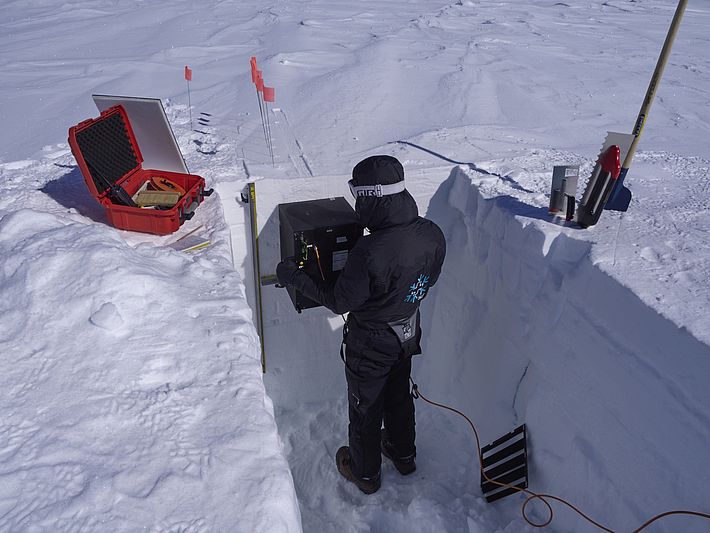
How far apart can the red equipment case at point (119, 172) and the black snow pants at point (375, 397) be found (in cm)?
128

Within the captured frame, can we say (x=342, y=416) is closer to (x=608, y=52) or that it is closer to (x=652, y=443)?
(x=652, y=443)

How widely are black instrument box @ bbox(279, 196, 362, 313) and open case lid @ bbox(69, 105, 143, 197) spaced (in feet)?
3.38

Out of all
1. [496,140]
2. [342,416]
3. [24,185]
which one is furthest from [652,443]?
[24,185]

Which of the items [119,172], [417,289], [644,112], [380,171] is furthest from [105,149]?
[644,112]

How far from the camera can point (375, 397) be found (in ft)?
9.41

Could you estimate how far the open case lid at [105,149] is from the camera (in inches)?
103

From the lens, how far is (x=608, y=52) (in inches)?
279

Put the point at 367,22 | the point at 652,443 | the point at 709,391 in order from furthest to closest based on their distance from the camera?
1. the point at 367,22
2. the point at 652,443
3. the point at 709,391

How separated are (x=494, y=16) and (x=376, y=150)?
20.2ft

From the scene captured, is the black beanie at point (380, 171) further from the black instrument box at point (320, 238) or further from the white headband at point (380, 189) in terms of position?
the black instrument box at point (320, 238)

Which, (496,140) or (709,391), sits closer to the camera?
(709,391)

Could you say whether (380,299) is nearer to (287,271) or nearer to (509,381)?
(287,271)

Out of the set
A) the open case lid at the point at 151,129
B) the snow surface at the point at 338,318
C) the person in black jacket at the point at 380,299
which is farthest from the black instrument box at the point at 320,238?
the open case lid at the point at 151,129

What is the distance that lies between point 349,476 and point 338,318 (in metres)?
1.37
